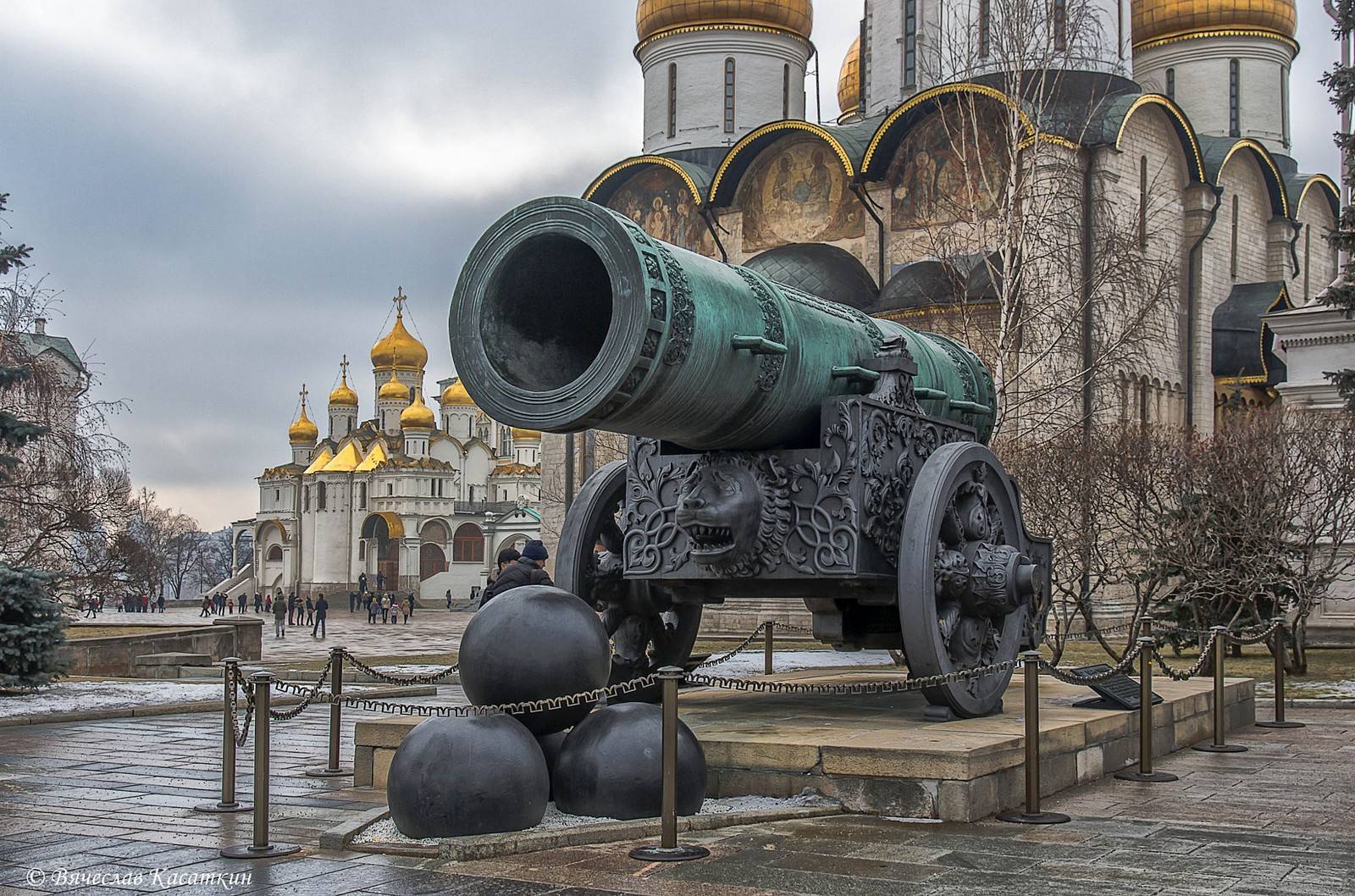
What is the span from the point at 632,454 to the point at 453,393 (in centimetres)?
7811

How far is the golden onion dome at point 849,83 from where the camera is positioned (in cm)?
4294

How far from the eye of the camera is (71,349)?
137 feet

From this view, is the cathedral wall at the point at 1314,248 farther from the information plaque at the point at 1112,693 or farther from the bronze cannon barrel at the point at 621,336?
the bronze cannon barrel at the point at 621,336

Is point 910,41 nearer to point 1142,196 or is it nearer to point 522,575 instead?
point 1142,196

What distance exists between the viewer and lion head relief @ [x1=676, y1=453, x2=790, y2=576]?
6.80m

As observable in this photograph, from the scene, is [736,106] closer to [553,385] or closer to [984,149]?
[984,149]

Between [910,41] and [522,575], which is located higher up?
[910,41]

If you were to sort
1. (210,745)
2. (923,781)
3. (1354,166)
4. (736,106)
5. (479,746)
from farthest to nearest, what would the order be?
(736,106) → (1354,166) → (210,745) → (923,781) → (479,746)

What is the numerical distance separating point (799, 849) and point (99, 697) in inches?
358

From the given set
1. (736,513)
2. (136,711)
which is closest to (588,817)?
(736,513)

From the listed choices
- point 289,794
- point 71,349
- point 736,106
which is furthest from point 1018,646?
point 71,349

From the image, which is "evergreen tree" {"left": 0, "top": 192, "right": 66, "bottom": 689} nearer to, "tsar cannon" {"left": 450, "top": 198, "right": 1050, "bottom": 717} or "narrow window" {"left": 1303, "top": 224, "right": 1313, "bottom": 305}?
"tsar cannon" {"left": 450, "top": 198, "right": 1050, "bottom": 717}

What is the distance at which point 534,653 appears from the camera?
5.80 metres

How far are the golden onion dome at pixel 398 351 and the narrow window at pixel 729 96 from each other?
44.5 meters
